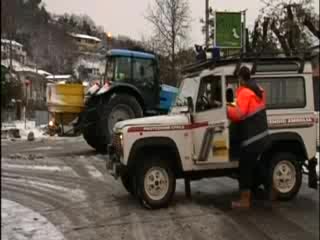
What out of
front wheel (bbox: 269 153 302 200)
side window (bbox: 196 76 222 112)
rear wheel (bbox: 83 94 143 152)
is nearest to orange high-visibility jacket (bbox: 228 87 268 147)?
side window (bbox: 196 76 222 112)

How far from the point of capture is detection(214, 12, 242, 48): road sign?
4732mm

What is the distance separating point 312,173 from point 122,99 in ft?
13.4

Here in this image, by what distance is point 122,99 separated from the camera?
1057 centimetres

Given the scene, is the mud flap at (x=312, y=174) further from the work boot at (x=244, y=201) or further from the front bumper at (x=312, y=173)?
the work boot at (x=244, y=201)

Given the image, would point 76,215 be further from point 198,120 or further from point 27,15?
point 27,15

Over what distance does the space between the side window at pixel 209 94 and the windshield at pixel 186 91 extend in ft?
0.36

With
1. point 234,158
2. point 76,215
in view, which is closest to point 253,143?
point 234,158

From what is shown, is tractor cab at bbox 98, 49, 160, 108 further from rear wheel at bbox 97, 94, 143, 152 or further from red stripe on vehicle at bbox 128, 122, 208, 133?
red stripe on vehicle at bbox 128, 122, 208, 133

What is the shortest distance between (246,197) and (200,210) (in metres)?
0.61

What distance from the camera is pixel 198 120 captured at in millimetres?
7387

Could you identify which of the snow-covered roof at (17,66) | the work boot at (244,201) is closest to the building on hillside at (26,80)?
the snow-covered roof at (17,66)

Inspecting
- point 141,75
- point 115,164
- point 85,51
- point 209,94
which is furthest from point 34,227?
point 141,75

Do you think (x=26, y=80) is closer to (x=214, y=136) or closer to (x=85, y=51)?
(x=85, y=51)

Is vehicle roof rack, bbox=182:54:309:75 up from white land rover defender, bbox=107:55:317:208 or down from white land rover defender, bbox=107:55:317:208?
up
